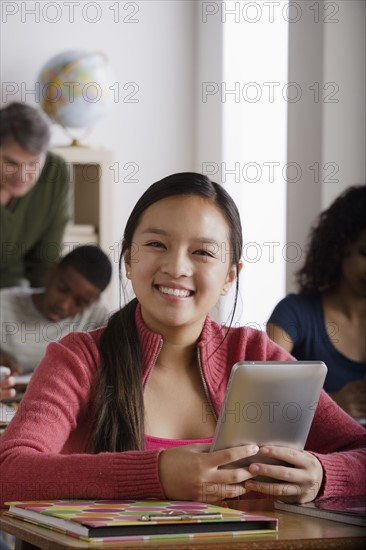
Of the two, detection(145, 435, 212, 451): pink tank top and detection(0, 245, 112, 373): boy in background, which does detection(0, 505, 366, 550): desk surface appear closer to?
detection(145, 435, 212, 451): pink tank top

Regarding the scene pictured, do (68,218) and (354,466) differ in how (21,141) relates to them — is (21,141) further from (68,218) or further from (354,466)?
(354,466)

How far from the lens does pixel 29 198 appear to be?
5.04 feet

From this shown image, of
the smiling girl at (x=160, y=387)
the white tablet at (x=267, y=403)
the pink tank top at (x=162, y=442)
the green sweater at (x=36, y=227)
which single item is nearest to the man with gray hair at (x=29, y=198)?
the green sweater at (x=36, y=227)

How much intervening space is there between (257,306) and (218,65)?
351 mm

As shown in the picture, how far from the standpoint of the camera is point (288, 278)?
4.70 feet

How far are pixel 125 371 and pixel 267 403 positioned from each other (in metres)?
0.20

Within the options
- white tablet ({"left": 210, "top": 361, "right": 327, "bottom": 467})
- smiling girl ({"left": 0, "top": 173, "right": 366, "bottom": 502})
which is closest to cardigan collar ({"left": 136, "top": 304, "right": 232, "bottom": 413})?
smiling girl ({"left": 0, "top": 173, "right": 366, "bottom": 502})

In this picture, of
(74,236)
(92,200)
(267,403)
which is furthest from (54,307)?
(267,403)

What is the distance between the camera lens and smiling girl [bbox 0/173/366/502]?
880 mm

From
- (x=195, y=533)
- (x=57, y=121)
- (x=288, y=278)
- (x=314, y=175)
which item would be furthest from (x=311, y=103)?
(x=195, y=533)

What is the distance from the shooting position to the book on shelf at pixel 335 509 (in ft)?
2.68

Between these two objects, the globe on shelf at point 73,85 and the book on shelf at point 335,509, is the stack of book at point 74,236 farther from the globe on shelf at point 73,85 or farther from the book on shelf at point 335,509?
the book on shelf at point 335,509

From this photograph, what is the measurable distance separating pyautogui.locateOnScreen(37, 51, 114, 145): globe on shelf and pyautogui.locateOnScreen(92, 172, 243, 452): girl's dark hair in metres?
0.34

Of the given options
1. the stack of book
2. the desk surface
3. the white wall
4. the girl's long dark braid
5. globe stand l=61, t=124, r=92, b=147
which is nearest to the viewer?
the desk surface
